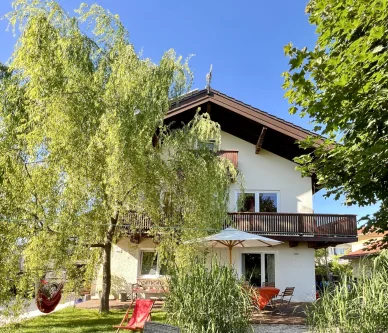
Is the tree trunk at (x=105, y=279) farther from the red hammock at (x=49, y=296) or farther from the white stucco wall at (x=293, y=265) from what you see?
the white stucco wall at (x=293, y=265)

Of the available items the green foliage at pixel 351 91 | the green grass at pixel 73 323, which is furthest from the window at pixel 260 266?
the green foliage at pixel 351 91

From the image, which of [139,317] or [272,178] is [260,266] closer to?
[272,178]

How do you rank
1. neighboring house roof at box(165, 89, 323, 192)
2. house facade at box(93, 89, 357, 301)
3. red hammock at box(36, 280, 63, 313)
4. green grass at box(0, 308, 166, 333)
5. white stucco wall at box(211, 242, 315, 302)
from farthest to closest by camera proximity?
1. neighboring house roof at box(165, 89, 323, 192)
2. white stucco wall at box(211, 242, 315, 302)
3. house facade at box(93, 89, 357, 301)
4. red hammock at box(36, 280, 63, 313)
5. green grass at box(0, 308, 166, 333)

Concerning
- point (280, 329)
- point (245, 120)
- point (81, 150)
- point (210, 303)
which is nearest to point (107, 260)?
point (81, 150)

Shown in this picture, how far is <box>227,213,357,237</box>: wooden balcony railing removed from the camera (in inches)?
596

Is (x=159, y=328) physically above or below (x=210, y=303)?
below

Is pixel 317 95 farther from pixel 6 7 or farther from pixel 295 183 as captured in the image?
pixel 295 183

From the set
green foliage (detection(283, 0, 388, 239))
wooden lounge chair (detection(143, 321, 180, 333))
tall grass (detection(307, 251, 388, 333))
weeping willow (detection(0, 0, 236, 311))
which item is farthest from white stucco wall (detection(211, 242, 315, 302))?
wooden lounge chair (detection(143, 321, 180, 333))

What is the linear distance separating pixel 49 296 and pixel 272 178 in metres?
11.2

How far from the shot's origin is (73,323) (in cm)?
947

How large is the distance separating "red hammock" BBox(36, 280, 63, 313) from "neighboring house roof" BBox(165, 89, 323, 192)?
28.2 feet

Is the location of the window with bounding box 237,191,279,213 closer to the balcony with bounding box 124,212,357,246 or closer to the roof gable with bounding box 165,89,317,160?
the balcony with bounding box 124,212,357,246

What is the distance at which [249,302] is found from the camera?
5.55 m

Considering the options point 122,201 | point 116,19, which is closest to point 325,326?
point 122,201
